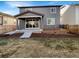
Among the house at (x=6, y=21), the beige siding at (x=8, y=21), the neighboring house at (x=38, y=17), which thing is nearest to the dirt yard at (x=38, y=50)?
the neighboring house at (x=38, y=17)

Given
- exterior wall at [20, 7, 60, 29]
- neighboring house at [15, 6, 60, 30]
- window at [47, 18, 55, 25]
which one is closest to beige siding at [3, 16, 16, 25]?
neighboring house at [15, 6, 60, 30]

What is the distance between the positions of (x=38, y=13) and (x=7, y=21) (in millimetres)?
7556

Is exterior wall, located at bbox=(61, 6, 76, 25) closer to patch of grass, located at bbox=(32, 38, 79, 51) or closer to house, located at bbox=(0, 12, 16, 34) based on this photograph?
patch of grass, located at bbox=(32, 38, 79, 51)

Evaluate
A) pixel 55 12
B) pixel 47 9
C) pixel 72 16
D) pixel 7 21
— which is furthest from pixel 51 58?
pixel 7 21

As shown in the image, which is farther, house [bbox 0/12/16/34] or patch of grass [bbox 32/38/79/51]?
house [bbox 0/12/16/34]

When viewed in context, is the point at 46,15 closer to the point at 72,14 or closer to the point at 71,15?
the point at 71,15

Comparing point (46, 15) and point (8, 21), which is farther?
point (8, 21)

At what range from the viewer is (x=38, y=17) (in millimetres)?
19859

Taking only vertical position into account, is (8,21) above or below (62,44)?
above

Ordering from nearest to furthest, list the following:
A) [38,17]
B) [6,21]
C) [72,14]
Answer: [72,14], [38,17], [6,21]

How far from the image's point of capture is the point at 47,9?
20031 millimetres

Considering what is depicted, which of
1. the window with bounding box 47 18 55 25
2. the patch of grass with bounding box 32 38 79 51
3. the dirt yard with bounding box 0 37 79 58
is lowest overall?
the dirt yard with bounding box 0 37 79 58

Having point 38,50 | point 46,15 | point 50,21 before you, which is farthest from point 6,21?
point 38,50

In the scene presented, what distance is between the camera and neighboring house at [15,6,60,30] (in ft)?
63.1
